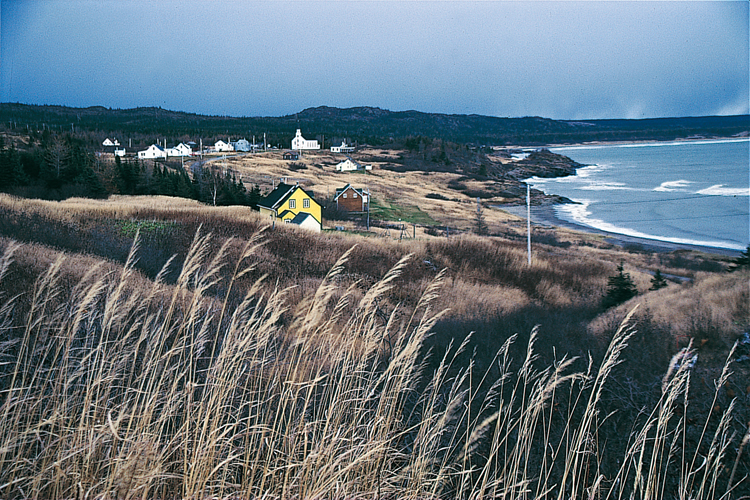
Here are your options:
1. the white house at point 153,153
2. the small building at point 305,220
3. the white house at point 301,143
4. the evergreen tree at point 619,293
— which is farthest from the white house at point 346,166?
the evergreen tree at point 619,293

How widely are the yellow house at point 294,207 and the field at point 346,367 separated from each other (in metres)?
13.7

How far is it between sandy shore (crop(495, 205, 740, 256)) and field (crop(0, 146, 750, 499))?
4.19m

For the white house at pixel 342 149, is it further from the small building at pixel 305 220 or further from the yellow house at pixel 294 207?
the small building at pixel 305 220

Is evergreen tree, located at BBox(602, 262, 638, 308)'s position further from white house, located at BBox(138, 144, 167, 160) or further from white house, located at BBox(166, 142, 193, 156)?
white house, located at BBox(166, 142, 193, 156)

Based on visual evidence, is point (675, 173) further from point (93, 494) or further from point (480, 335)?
point (93, 494)

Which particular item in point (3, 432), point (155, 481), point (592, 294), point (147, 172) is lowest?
point (592, 294)

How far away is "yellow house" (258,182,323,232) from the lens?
41.5 metres

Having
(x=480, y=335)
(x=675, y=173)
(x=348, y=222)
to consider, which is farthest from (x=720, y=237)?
(x=675, y=173)

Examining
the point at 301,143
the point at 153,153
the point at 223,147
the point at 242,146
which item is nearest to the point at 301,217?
the point at 153,153

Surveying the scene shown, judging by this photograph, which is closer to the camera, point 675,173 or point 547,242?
point 547,242

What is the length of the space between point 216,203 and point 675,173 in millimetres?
114252

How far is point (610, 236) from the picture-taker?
4906cm

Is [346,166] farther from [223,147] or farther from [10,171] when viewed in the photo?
[10,171]

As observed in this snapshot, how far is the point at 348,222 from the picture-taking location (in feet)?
173
